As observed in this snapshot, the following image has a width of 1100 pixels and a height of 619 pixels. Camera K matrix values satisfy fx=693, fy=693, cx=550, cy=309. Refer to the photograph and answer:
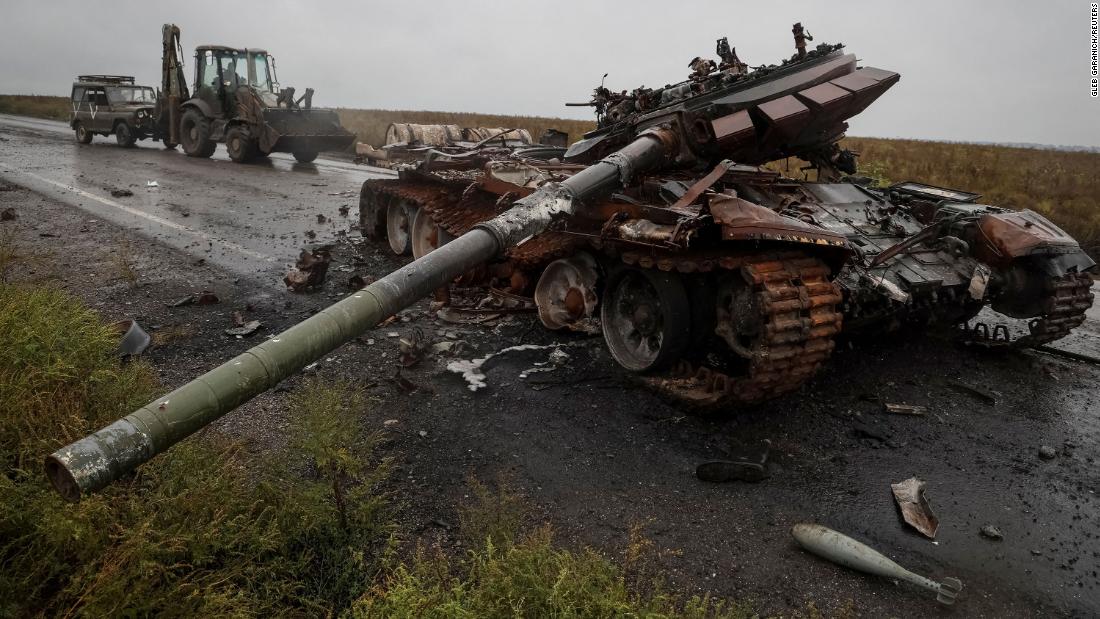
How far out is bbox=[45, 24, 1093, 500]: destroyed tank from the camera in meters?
4.39

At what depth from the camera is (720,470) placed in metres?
4.32

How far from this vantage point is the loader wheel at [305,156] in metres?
19.3

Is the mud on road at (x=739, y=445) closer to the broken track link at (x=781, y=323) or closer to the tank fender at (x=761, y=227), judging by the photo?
the broken track link at (x=781, y=323)

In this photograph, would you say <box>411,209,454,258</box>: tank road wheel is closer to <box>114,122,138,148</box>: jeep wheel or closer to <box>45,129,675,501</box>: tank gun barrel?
<box>45,129,675,501</box>: tank gun barrel

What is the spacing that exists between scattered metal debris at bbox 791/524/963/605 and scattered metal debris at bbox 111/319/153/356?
17.1 ft

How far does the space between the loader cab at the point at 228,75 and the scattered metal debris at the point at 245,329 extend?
14258mm

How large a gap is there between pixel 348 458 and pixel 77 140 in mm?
25991

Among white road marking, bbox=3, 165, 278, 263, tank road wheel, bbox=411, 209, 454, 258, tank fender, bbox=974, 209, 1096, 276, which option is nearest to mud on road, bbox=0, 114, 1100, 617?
white road marking, bbox=3, 165, 278, 263

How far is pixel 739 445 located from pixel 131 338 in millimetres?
4945

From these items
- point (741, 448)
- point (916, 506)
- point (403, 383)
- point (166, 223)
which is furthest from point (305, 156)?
point (916, 506)

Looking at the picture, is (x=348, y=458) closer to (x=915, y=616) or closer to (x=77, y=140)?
(x=915, y=616)

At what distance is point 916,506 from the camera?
13.1 feet

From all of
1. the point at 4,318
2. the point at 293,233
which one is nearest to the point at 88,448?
the point at 4,318

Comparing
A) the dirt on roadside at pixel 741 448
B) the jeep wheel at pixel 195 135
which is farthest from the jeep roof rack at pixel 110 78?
the dirt on roadside at pixel 741 448
